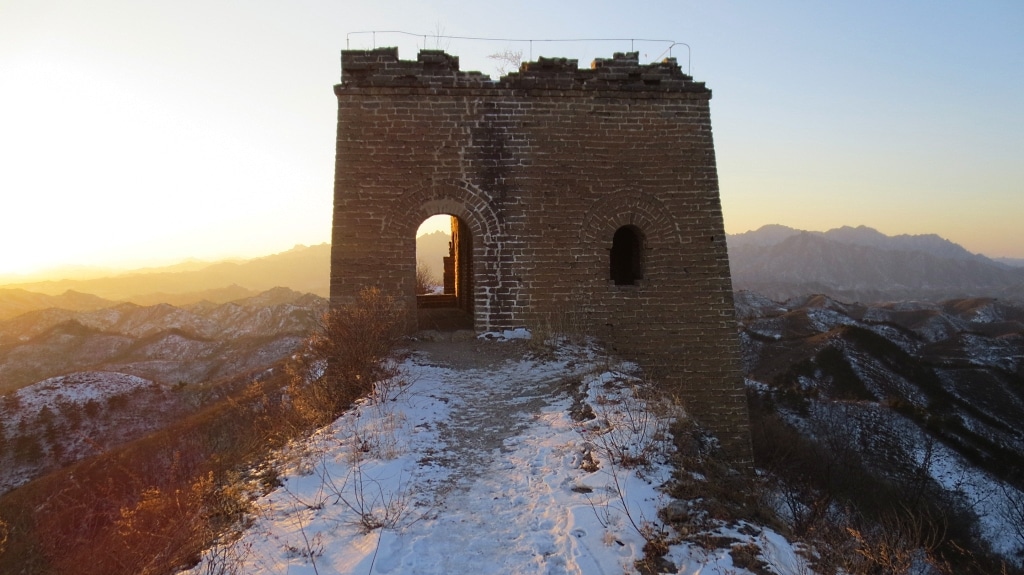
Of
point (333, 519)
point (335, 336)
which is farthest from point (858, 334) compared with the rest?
point (333, 519)

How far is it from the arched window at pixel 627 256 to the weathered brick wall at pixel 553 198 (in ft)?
1.03

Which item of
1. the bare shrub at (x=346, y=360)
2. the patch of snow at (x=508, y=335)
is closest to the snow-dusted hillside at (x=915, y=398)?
the patch of snow at (x=508, y=335)

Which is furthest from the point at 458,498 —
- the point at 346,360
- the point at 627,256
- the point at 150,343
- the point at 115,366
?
the point at 150,343

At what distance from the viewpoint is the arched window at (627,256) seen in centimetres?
994

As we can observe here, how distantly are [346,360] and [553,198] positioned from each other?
14.2ft

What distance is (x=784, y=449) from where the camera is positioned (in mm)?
15164

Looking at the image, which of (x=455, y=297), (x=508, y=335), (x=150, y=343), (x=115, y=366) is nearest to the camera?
(x=508, y=335)

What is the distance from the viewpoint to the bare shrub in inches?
265

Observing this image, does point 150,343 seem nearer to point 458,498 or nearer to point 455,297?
point 455,297

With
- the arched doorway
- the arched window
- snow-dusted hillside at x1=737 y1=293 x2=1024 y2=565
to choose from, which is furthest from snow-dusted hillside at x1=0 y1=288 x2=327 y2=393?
snow-dusted hillside at x1=737 y1=293 x2=1024 y2=565

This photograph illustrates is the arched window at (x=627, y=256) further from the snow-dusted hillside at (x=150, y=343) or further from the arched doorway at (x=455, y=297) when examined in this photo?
the snow-dusted hillside at (x=150, y=343)

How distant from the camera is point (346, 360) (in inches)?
289

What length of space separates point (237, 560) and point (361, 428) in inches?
94.5

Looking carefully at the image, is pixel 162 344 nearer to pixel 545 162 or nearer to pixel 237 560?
pixel 545 162
